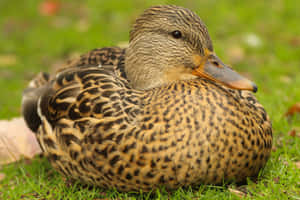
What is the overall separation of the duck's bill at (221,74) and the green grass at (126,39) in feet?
2.19

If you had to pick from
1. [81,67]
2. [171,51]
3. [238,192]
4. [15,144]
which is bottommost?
[15,144]

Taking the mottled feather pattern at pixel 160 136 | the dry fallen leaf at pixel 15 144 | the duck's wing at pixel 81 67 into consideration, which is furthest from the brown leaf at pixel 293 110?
the dry fallen leaf at pixel 15 144

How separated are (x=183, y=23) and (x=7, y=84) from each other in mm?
3771

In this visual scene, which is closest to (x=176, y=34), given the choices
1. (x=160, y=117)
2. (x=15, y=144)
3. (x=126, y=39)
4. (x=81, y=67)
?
(x=160, y=117)

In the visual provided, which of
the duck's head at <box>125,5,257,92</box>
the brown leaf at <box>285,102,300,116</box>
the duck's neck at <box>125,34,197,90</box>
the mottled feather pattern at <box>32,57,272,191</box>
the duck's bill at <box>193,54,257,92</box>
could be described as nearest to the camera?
the mottled feather pattern at <box>32,57,272,191</box>

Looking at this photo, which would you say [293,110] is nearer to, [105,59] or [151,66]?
[151,66]

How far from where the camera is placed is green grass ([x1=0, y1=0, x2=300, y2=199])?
313 centimetres

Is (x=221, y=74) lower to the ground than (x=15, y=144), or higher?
higher

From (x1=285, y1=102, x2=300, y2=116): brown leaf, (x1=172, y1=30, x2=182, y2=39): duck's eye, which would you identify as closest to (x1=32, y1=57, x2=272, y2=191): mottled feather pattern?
(x1=172, y1=30, x2=182, y2=39): duck's eye

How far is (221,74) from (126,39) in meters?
4.22

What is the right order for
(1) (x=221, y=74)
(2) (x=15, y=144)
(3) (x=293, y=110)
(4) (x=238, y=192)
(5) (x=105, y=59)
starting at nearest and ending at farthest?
(4) (x=238, y=192) → (1) (x=221, y=74) → (5) (x=105, y=59) → (2) (x=15, y=144) → (3) (x=293, y=110)

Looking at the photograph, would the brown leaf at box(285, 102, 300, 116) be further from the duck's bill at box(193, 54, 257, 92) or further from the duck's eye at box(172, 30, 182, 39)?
the duck's eye at box(172, 30, 182, 39)

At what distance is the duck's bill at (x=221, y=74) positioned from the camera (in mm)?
2895

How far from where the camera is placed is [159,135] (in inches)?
111
